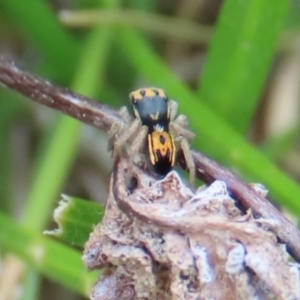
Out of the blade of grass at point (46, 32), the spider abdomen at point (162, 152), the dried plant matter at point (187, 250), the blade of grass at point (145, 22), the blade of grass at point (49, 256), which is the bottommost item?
the blade of grass at point (49, 256)

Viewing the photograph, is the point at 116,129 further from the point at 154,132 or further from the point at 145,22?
the point at 145,22

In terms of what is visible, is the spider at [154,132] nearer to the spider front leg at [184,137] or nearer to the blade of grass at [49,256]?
the spider front leg at [184,137]

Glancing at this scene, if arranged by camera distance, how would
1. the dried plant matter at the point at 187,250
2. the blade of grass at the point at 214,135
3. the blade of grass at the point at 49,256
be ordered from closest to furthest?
the dried plant matter at the point at 187,250 → the blade of grass at the point at 49,256 → the blade of grass at the point at 214,135

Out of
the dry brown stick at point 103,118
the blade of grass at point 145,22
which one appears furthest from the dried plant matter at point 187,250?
the blade of grass at point 145,22

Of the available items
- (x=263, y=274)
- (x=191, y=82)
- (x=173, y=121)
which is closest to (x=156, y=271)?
(x=263, y=274)

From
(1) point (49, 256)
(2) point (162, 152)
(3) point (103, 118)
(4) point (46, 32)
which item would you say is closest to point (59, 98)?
(3) point (103, 118)

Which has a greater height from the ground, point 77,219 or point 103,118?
point 103,118
